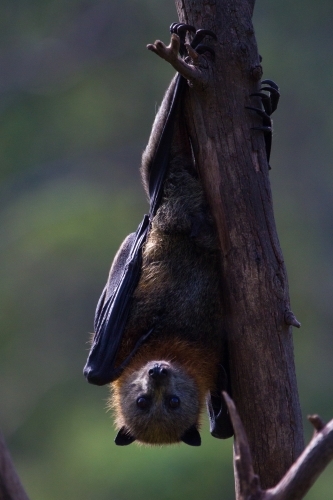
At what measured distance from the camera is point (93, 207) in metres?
21.3

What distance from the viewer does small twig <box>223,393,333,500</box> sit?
3289 mm

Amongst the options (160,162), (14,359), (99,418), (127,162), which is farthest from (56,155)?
(160,162)

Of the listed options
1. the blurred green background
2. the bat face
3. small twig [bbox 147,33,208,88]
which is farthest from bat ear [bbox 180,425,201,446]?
the blurred green background

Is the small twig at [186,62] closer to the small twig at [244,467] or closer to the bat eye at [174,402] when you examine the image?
the small twig at [244,467]

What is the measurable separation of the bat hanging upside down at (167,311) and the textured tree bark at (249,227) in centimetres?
28

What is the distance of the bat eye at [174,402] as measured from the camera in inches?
213

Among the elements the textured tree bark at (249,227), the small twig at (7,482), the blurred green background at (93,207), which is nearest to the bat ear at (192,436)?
the textured tree bark at (249,227)

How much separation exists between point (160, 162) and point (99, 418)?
1491 cm

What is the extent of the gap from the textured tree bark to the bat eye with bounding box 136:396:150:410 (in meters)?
0.97

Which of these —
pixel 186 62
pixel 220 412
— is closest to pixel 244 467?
pixel 220 412

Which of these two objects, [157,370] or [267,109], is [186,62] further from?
[157,370]

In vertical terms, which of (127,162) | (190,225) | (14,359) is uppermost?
(127,162)

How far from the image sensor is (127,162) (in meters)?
22.1

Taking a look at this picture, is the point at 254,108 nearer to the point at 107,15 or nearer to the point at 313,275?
the point at 313,275
